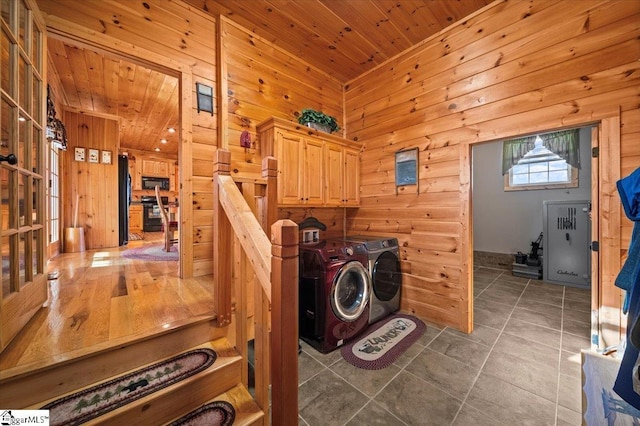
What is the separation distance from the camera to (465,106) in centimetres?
244

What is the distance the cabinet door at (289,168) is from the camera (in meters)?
2.51

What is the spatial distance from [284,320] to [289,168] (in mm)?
1877

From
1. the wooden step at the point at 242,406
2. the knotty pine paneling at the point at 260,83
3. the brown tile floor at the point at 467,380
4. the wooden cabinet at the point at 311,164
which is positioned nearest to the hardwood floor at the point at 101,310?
the wooden step at the point at 242,406

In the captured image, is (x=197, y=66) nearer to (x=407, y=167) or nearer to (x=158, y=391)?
(x=407, y=167)

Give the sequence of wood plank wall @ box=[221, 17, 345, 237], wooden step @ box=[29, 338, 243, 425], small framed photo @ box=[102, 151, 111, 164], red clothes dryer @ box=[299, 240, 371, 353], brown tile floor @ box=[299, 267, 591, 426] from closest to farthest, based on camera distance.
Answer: wooden step @ box=[29, 338, 243, 425], brown tile floor @ box=[299, 267, 591, 426], red clothes dryer @ box=[299, 240, 371, 353], wood plank wall @ box=[221, 17, 345, 237], small framed photo @ box=[102, 151, 111, 164]

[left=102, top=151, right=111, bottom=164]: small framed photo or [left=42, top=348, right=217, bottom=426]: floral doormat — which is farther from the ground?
[left=102, top=151, right=111, bottom=164]: small framed photo

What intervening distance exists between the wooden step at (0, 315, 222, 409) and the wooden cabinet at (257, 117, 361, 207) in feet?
4.65

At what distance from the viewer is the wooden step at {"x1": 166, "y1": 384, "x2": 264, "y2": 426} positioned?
1.15 metres

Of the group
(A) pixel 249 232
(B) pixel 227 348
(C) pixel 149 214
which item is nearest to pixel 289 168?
(A) pixel 249 232

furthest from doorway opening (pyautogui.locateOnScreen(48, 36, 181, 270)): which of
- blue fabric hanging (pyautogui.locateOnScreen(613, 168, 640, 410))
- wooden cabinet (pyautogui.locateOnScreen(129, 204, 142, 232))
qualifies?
blue fabric hanging (pyautogui.locateOnScreen(613, 168, 640, 410))

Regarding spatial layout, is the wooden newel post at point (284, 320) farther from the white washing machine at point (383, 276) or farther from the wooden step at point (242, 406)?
the white washing machine at point (383, 276)

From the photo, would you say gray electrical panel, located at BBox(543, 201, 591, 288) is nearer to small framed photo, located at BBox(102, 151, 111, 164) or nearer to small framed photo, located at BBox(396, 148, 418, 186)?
small framed photo, located at BBox(396, 148, 418, 186)

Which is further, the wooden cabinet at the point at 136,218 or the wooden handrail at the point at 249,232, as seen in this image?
the wooden cabinet at the point at 136,218

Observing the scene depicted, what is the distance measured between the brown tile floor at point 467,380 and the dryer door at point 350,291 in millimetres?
371
